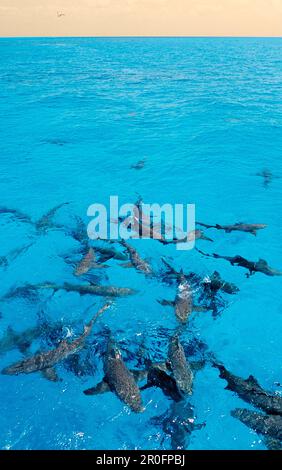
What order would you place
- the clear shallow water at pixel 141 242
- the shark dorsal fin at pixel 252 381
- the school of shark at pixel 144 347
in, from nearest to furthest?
the school of shark at pixel 144 347, the clear shallow water at pixel 141 242, the shark dorsal fin at pixel 252 381

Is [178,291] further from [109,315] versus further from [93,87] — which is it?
[93,87]

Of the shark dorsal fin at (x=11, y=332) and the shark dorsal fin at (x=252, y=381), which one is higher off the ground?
the shark dorsal fin at (x=11, y=332)

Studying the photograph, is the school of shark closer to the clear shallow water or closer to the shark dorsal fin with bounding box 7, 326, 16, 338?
the shark dorsal fin with bounding box 7, 326, 16, 338

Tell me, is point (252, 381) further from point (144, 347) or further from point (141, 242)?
point (141, 242)

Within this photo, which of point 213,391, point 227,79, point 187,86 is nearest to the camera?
point 213,391

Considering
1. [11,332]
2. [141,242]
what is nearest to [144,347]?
[11,332]

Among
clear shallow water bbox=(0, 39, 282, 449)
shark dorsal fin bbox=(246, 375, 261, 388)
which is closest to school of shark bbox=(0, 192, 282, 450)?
shark dorsal fin bbox=(246, 375, 261, 388)

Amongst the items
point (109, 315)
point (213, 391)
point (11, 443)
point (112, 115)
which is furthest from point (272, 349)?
point (112, 115)

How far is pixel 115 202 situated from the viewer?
1416 cm

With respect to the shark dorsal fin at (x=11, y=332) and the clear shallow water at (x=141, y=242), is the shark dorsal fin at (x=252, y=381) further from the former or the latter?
the shark dorsal fin at (x=11, y=332)

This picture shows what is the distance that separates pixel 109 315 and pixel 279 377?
152 inches

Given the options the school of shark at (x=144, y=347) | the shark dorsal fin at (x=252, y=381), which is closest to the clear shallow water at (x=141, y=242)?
the school of shark at (x=144, y=347)

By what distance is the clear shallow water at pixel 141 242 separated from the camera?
670cm

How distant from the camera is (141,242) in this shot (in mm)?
11305
